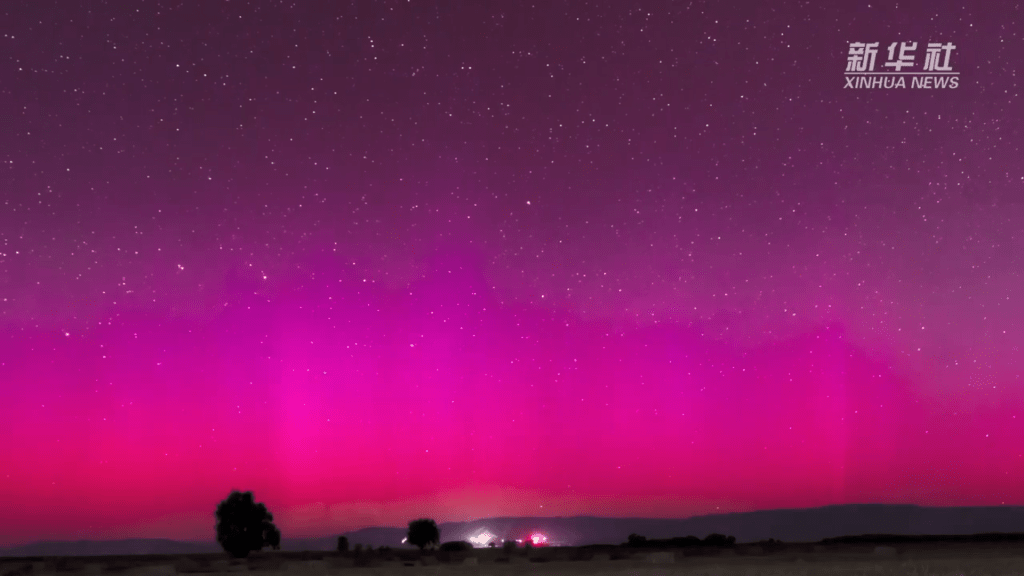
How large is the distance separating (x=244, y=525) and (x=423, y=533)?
24295mm

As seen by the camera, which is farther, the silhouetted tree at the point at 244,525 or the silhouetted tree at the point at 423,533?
the silhouetted tree at the point at 423,533

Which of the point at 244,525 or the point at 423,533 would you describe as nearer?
the point at 244,525

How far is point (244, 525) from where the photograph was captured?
88125 mm

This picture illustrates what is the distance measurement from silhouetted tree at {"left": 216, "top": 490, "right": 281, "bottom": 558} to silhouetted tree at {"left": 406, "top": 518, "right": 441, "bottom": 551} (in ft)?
65.8

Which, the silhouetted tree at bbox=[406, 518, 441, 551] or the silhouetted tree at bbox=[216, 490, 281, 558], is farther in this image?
the silhouetted tree at bbox=[406, 518, 441, 551]

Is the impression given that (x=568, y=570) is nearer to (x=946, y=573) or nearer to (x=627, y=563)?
(x=627, y=563)

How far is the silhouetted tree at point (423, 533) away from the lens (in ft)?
352

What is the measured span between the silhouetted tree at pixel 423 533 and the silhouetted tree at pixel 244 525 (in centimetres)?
2007

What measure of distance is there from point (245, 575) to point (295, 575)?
1.92m

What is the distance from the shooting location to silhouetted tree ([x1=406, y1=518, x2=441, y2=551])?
107 m

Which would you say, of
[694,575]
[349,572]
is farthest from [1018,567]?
[349,572]

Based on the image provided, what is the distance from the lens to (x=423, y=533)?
108 metres

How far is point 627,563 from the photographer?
3959cm

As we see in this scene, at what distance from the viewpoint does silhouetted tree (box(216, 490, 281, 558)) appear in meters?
87.4
